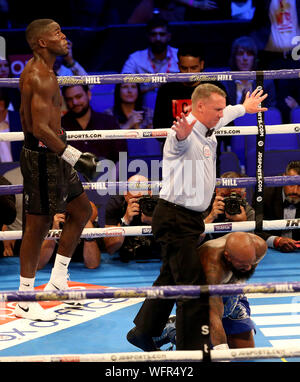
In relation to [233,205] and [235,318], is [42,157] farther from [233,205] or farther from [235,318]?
[233,205]

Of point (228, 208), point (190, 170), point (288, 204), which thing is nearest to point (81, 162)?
point (190, 170)

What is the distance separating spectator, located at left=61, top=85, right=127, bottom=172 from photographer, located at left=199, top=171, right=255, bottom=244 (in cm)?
108

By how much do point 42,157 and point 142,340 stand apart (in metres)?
1.12

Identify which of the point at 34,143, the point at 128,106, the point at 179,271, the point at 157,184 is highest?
the point at 128,106

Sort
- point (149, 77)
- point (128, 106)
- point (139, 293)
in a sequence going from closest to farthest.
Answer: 1. point (139, 293)
2. point (149, 77)
3. point (128, 106)

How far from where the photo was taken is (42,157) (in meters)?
3.46

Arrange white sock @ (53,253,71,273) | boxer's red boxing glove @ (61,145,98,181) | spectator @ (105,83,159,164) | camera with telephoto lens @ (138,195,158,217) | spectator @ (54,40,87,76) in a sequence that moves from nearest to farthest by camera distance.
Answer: boxer's red boxing glove @ (61,145,98,181), white sock @ (53,253,71,273), camera with telephoto lens @ (138,195,158,217), spectator @ (105,83,159,164), spectator @ (54,40,87,76)

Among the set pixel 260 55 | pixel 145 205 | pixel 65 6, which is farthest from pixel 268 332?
pixel 65 6

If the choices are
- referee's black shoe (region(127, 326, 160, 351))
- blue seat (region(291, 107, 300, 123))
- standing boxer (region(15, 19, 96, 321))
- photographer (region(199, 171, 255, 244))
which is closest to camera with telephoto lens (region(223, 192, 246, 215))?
photographer (region(199, 171, 255, 244))

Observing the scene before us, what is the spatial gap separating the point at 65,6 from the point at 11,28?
63cm

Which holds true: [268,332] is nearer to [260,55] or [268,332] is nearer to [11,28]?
[260,55]

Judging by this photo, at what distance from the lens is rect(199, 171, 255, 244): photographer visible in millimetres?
4598

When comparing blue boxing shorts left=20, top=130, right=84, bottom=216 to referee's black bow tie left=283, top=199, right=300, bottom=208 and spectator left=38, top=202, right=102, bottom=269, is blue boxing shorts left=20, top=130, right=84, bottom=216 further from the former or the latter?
referee's black bow tie left=283, top=199, right=300, bottom=208
